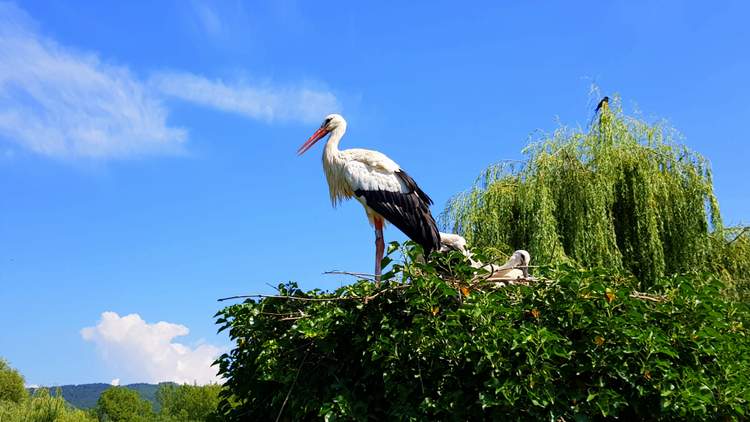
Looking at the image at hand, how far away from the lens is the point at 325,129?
7574mm

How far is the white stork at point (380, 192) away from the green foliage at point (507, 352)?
177 cm

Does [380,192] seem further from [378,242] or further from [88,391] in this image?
[88,391]

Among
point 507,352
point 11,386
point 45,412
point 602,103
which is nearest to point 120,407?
point 11,386

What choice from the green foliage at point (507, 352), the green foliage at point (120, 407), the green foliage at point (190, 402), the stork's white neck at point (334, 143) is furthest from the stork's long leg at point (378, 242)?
the green foliage at point (120, 407)

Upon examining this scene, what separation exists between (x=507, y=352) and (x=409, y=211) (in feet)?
8.80

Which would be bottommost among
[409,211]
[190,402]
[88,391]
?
[409,211]

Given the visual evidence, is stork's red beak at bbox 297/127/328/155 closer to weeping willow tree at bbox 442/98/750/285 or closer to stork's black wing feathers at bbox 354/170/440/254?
stork's black wing feathers at bbox 354/170/440/254

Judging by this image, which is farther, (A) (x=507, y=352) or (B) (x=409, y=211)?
(B) (x=409, y=211)

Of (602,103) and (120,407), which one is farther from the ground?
(602,103)

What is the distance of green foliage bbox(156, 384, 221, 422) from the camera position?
42.7 meters

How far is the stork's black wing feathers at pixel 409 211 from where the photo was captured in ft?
21.6

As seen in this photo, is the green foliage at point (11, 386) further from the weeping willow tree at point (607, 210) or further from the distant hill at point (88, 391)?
the distant hill at point (88, 391)

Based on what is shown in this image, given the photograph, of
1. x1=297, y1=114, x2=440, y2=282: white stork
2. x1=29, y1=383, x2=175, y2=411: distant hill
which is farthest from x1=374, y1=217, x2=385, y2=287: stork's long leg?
x1=29, y1=383, x2=175, y2=411: distant hill

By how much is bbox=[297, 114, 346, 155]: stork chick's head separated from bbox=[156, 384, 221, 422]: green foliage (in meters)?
34.9
